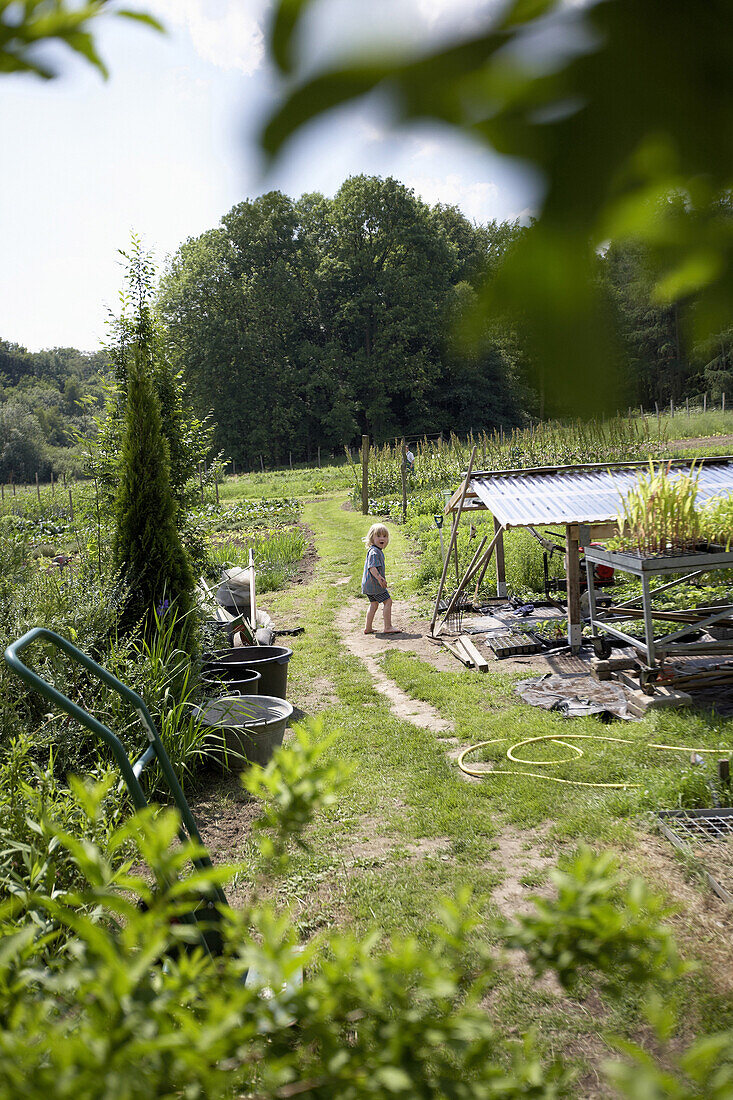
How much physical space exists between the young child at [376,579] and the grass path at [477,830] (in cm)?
158

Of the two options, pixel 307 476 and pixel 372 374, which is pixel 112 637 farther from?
pixel 307 476

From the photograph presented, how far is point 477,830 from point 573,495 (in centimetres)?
454

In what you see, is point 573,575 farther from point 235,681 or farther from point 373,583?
point 235,681

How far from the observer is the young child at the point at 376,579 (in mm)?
8961

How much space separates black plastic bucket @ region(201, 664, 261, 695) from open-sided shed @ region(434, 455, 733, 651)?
293cm

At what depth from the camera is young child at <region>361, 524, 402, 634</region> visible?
8961mm

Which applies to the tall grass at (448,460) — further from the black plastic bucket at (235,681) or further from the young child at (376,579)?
the black plastic bucket at (235,681)

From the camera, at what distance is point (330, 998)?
2.83ft

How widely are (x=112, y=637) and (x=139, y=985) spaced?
504 cm

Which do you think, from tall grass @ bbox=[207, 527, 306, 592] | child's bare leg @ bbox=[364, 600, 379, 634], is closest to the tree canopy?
child's bare leg @ bbox=[364, 600, 379, 634]

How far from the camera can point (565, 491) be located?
816 cm

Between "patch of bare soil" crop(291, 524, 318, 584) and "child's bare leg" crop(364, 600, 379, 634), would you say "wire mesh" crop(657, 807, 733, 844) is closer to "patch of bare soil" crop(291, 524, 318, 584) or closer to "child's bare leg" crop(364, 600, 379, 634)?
"child's bare leg" crop(364, 600, 379, 634)

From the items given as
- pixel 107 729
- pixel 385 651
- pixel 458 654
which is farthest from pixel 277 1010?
pixel 385 651

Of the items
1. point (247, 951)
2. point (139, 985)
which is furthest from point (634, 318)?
point (139, 985)
